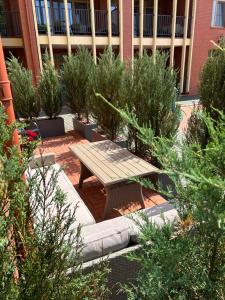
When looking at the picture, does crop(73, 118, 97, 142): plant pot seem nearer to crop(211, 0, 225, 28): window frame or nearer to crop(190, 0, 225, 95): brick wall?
crop(190, 0, 225, 95): brick wall

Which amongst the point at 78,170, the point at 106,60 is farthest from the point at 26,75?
the point at 78,170

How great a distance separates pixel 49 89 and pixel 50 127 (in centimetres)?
127

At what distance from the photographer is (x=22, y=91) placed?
789 centimetres

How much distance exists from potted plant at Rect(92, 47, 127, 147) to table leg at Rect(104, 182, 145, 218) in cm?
246

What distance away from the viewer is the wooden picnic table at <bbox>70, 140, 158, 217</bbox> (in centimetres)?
343

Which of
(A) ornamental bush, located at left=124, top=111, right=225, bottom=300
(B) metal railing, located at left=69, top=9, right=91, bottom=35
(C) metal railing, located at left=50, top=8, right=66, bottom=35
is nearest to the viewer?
(A) ornamental bush, located at left=124, top=111, right=225, bottom=300

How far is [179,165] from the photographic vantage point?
1.30 meters

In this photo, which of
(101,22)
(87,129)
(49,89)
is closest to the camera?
(87,129)

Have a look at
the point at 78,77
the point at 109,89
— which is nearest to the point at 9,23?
the point at 78,77

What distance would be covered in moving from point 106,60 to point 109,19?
7.90 m

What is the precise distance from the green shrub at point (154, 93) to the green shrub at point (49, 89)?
11.8 ft

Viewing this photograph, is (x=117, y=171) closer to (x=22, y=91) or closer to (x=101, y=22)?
(x=22, y=91)

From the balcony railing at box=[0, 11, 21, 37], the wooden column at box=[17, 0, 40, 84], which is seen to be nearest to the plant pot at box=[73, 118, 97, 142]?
the wooden column at box=[17, 0, 40, 84]

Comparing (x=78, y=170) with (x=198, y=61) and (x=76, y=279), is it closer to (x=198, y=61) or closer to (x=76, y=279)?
(x=76, y=279)
